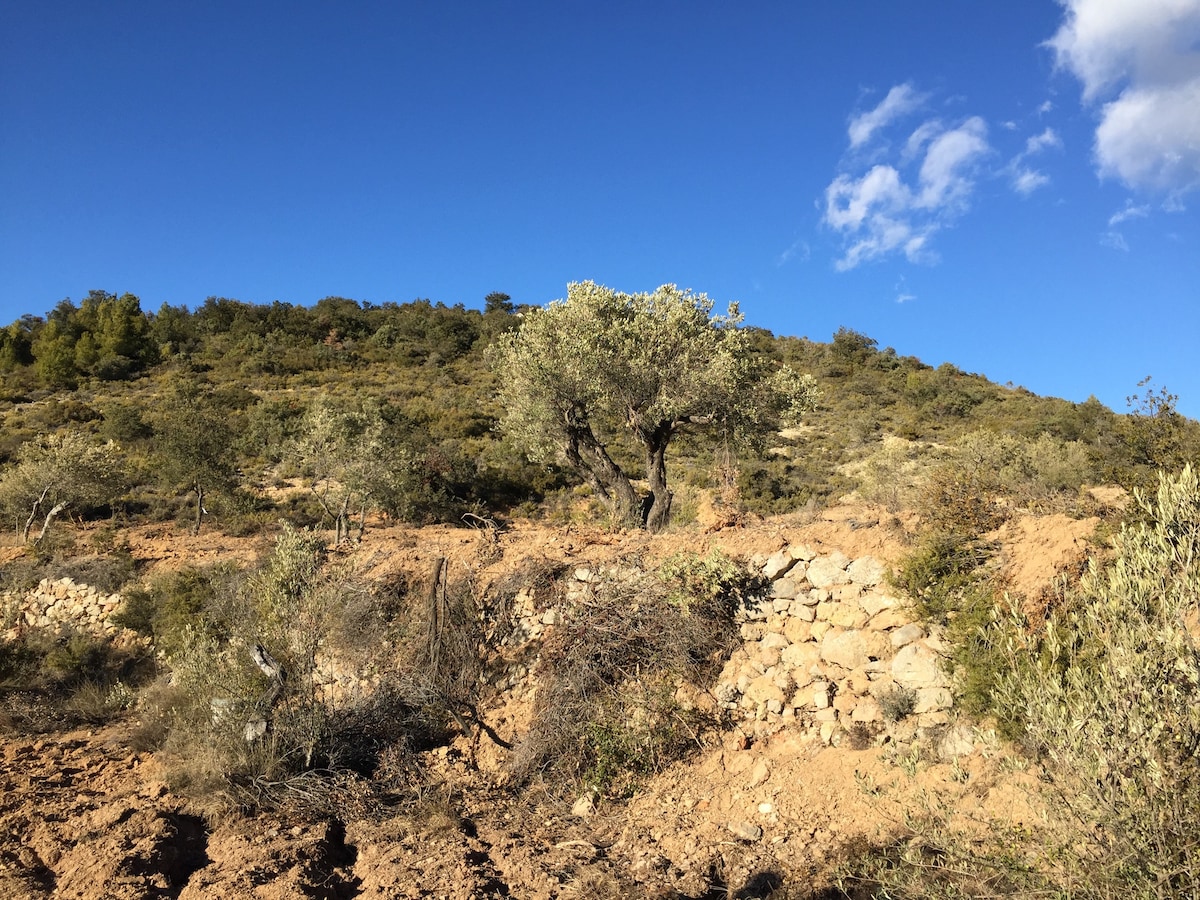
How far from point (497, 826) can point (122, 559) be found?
11.7 meters

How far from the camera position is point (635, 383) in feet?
45.4

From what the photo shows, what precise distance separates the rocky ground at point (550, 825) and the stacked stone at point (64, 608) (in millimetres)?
4967

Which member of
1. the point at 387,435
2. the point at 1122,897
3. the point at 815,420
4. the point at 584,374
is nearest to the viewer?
the point at 1122,897

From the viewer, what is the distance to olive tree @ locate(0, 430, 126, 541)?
702 inches

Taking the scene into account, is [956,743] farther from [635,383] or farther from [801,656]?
[635,383]

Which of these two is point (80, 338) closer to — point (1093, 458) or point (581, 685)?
point (581, 685)

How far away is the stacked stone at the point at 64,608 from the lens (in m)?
13.3

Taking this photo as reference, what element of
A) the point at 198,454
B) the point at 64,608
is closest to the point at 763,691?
the point at 64,608

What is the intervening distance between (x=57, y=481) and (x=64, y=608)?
A: 6345 millimetres

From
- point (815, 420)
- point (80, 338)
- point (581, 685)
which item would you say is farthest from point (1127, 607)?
point (80, 338)

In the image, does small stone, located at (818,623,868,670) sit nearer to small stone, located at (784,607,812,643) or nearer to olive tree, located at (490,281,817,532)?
small stone, located at (784,607,812,643)

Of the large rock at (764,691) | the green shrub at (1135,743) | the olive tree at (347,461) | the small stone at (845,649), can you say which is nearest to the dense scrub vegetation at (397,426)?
the olive tree at (347,461)

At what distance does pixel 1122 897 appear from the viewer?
3.53 meters

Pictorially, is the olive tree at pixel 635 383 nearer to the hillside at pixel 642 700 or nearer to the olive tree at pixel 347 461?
the hillside at pixel 642 700
